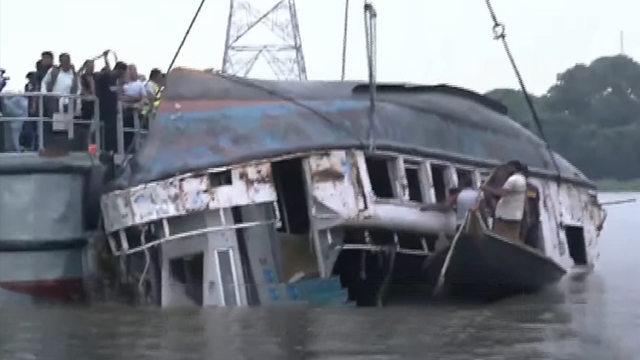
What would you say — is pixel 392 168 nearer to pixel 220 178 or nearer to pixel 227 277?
pixel 220 178

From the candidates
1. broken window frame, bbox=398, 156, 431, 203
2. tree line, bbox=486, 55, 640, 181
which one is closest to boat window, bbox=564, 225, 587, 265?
broken window frame, bbox=398, 156, 431, 203

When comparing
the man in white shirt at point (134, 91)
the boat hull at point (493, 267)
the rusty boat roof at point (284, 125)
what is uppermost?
the man in white shirt at point (134, 91)

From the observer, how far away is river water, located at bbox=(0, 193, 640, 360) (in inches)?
519

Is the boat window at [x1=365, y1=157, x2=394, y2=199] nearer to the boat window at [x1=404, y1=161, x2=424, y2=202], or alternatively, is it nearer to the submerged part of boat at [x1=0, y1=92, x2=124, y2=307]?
the boat window at [x1=404, y1=161, x2=424, y2=202]

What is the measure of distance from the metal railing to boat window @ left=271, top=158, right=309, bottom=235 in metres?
1.87

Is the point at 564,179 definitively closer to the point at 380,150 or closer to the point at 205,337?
the point at 380,150

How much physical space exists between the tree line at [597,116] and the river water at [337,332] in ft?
122

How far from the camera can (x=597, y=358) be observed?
1304cm

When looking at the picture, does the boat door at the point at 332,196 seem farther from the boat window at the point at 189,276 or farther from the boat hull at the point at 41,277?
the boat hull at the point at 41,277

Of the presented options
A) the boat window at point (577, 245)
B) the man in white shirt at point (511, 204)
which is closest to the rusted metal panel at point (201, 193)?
the man in white shirt at point (511, 204)

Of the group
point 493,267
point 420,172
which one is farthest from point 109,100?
point 493,267

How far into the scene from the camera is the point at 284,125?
16.4 m

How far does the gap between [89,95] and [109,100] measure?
15.2 inches

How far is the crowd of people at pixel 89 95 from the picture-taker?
59.5ft
